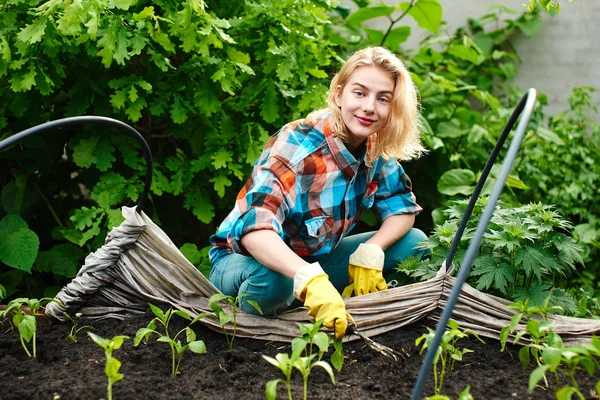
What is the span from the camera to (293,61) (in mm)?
2494

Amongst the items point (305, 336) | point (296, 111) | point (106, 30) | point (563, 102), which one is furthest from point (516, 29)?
point (305, 336)

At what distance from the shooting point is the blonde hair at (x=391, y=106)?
2074 millimetres

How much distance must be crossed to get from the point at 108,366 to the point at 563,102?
133 inches

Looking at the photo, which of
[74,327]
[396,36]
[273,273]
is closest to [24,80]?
[74,327]

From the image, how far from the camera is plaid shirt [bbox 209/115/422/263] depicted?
191 centimetres

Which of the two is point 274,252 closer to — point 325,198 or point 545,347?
point 325,198

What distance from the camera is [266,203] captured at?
189 cm

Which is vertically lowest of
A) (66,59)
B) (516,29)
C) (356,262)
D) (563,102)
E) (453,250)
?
(356,262)

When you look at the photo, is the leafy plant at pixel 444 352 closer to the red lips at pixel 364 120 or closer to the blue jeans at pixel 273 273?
the blue jeans at pixel 273 273

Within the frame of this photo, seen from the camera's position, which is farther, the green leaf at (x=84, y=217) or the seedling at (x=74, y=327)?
the green leaf at (x=84, y=217)

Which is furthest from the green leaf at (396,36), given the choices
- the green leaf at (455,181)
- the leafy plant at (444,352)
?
the leafy plant at (444,352)

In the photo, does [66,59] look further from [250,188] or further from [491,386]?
[491,386]

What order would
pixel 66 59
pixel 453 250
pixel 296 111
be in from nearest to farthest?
pixel 453 250 → pixel 66 59 → pixel 296 111

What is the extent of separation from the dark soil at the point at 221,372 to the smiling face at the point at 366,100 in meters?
0.64
